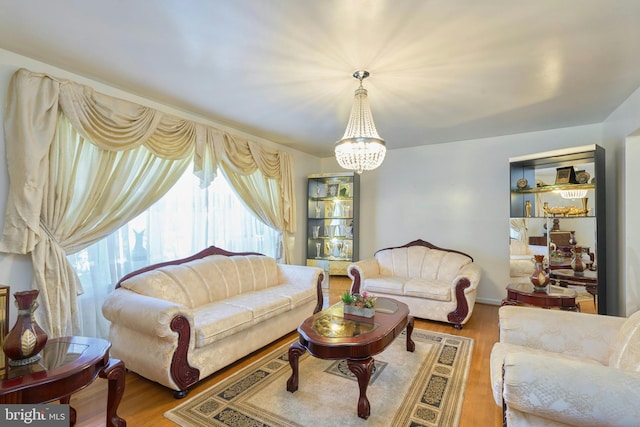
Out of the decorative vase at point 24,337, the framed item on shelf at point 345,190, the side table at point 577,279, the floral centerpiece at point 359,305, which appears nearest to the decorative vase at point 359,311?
the floral centerpiece at point 359,305

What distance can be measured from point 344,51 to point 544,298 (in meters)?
2.89

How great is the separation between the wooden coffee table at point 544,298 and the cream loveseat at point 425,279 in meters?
0.51

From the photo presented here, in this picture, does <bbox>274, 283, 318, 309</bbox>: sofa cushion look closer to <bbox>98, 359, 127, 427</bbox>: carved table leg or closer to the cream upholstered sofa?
<bbox>98, 359, 127, 427</bbox>: carved table leg

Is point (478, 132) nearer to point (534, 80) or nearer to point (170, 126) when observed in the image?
point (534, 80)

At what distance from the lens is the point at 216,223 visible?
12.9 feet

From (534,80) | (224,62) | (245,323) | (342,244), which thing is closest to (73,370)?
(245,323)

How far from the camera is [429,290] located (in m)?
3.69

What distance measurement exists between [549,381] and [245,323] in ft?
7.10

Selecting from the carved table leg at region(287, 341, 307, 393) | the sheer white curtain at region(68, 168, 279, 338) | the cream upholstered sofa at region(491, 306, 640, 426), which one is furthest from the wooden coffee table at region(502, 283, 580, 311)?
the sheer white curtain at region(68, 168, 279, 338)

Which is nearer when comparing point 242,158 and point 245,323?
point 245,323

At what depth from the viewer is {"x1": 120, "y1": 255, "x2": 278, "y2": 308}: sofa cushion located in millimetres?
2646

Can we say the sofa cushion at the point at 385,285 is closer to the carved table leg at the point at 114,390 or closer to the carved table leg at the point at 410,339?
the carved table leg at the point at 410,339

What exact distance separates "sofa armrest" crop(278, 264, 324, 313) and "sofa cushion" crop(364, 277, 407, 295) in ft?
2.47

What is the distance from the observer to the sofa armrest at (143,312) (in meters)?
2.08
